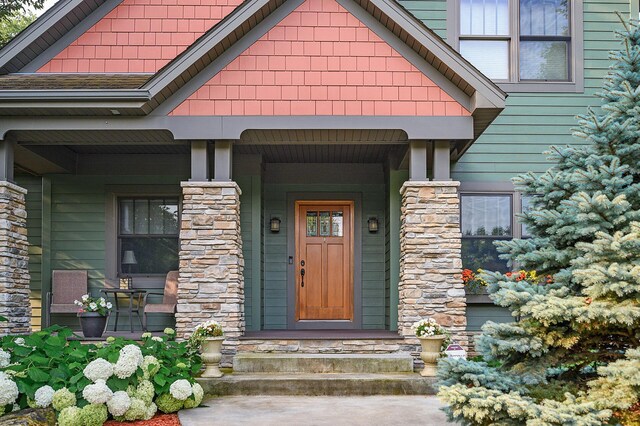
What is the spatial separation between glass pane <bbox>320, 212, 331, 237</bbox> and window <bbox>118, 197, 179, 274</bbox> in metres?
2.26

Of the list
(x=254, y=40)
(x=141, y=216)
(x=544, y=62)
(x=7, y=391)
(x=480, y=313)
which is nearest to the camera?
(x=7, y=391)

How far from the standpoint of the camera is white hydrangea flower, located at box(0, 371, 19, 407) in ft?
19.1

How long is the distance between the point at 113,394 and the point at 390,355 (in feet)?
11.7

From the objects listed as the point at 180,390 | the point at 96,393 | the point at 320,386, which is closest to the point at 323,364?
the point at 320,386

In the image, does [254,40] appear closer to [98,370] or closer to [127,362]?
[127,362]

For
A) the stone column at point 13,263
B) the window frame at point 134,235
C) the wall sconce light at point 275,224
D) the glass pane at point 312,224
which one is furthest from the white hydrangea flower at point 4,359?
the glass pane at point 312,224

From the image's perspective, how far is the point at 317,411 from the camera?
275 inches

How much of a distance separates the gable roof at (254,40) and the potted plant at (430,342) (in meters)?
2.60

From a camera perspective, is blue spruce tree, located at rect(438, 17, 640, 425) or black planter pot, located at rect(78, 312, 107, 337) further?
black planter pot, located at rect(78, 312, 107, 337)

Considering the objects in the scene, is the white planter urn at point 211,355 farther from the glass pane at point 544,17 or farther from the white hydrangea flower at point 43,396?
the glass pane at point 544,17

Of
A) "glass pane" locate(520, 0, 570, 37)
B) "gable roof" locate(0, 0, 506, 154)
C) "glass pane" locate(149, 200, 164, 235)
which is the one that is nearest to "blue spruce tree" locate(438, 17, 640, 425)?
"gable roof" locate(0, 0, 506, 154)

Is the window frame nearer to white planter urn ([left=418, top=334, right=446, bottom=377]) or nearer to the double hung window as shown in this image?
white planter urn ([left=418, top=334, right=446, bottom=377])

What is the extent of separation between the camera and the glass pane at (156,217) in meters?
10.9

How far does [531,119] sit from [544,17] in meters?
1.56
